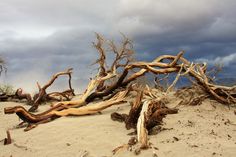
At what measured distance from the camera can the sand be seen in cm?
527

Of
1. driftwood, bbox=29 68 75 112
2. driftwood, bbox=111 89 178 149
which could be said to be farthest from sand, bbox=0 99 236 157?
driftwood, bbox=29 68 75 112

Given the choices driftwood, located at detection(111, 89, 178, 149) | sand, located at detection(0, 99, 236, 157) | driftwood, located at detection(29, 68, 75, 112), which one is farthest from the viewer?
driftwood, located at detection(29, 68, 75, 112)

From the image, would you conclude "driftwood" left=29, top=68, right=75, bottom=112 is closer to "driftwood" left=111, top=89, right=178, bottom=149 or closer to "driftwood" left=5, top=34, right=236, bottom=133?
"driftwood" left=5, top=34, right=236, bottom=133

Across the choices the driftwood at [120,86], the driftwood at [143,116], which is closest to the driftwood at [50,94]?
the driftwood at [120,86]

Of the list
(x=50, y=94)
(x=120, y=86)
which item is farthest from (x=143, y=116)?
(x=50, y=94)

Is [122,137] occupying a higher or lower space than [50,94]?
lower

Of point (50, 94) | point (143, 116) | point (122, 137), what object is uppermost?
point (50, 94)

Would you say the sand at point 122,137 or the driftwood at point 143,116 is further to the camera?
the driftwood at point 143,116

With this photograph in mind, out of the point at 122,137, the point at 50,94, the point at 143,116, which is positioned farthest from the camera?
the point at 50,94

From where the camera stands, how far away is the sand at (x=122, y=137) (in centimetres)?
527

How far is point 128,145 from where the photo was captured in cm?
550

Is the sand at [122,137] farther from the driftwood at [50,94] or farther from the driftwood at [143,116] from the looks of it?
the driftwood at [50,94]

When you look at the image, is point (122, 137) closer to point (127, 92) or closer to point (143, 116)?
point (143, 116)

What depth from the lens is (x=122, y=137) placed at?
6031mm
